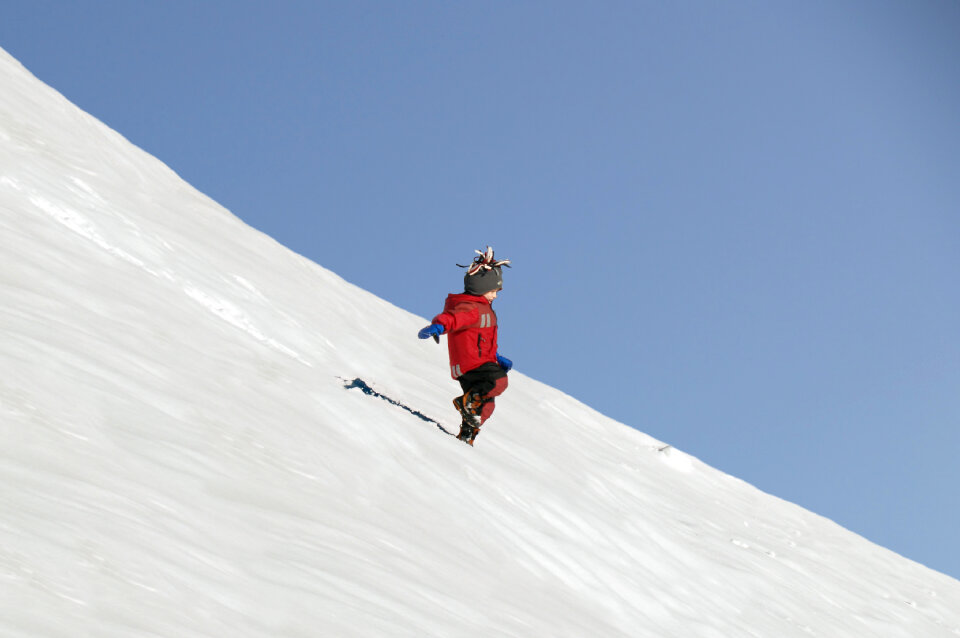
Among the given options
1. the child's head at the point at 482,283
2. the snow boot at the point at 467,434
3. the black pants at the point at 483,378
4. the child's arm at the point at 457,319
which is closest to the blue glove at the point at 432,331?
the child's arm at the point at 457,319

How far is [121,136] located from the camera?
11.9 m

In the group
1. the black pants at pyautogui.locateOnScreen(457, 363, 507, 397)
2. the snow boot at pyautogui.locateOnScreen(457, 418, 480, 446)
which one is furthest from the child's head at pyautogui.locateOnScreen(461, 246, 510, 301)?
the snow boot at pyautogui.locateOnScreen(457, 418, 480, 446)

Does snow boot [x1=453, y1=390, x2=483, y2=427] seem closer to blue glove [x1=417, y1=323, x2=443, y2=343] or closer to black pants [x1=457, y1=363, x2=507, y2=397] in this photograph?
black pants [x1=457, y1=363, x2=507, y2=397]

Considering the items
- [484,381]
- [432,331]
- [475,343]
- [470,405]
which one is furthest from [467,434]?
[432,331]

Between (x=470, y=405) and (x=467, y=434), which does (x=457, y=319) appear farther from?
(x=467, y=434)

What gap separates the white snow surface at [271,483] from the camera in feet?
10.2

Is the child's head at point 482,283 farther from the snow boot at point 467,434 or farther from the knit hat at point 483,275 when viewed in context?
the snow boot at point 467,434

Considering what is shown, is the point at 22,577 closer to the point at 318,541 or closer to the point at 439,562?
the point at 318,541

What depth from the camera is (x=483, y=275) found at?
7547 mm

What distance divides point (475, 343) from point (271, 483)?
121 inches

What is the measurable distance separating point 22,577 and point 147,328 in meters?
3.60

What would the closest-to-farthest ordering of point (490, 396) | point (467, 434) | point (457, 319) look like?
1. point (457, 319)
2. point (490, 396)
3. point (467, 434)

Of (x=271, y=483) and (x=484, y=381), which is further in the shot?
(x=484, y=381)

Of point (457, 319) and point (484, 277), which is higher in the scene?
point (484, 277)
